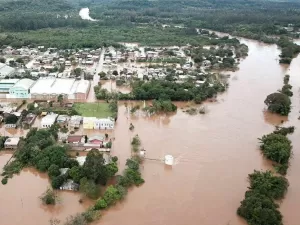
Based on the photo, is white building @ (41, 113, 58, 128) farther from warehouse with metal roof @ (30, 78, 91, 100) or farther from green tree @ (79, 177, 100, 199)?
green tree @ (79, 177, 100, 199)

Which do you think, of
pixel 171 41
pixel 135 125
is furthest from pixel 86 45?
pixel 135 125

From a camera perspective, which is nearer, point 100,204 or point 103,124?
point 100,204

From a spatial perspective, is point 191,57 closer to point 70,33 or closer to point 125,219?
point 70,33

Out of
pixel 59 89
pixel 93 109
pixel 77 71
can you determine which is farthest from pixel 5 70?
pixel 93 109

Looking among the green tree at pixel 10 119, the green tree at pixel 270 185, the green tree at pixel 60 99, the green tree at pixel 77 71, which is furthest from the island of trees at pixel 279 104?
the green tree at pixel 10 119

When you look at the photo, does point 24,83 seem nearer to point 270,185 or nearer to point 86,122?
point 86,122

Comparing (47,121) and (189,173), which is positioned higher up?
(47,121)

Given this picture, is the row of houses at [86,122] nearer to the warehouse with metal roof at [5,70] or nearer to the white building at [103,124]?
the white building at [103,124]
